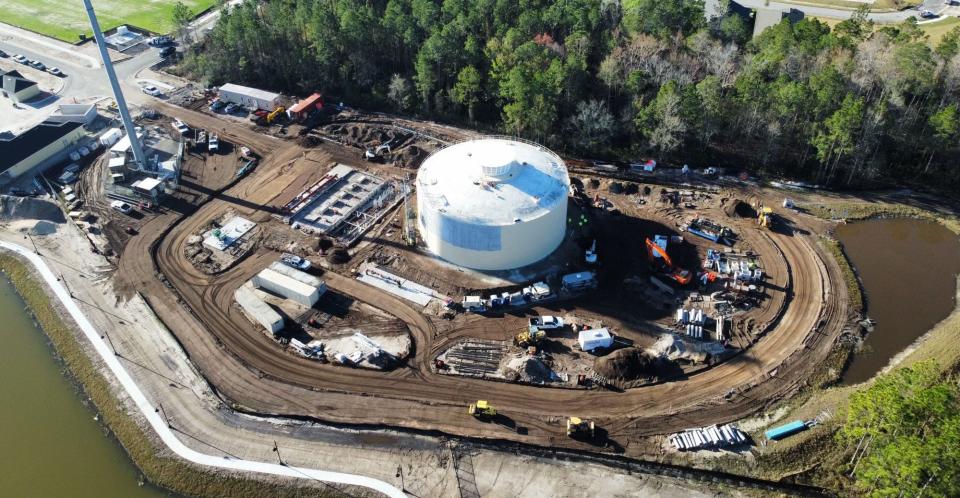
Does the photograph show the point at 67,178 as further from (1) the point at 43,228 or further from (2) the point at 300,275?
(2) the point at 300,275

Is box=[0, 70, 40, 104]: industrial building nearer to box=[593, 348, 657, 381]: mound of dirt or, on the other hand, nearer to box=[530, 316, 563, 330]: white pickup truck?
box=[530, 316, 563, 330]: white pickup truck

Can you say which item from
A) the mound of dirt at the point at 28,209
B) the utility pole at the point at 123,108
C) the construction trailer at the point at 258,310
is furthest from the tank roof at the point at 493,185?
the mound of dirt at the point at 28,209

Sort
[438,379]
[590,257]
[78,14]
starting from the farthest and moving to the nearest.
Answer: [78,14] → [590,257] → [438,379]

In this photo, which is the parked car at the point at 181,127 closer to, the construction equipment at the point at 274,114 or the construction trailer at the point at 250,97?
the construction trailer at the point at 250,97

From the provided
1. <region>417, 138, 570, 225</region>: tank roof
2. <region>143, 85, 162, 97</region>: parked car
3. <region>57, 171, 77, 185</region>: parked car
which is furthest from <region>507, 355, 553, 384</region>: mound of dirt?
<region>143, 85, 162, 97</region>: parked car

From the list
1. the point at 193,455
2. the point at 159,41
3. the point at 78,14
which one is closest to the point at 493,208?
the point at 193,455

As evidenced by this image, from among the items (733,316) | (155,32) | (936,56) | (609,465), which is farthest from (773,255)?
(155,32)
